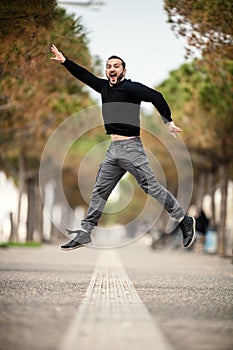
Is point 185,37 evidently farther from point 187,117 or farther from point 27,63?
point 187,117

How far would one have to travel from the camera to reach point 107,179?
9.79 metres

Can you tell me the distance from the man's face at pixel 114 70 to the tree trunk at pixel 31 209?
41.0 metres

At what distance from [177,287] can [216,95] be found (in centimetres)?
1851

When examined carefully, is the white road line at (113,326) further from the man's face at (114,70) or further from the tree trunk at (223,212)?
the tree trunk at (223,212)

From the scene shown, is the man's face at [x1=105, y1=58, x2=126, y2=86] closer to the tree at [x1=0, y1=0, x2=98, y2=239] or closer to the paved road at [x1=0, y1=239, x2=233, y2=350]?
the paved road at [x1=0, y1=239, x2=233, y2=350]

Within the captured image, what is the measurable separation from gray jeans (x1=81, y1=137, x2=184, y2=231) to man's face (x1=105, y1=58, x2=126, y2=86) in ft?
2.41

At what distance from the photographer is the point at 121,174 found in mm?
9914

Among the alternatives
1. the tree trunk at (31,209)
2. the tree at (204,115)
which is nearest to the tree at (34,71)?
the tree at (204,115)

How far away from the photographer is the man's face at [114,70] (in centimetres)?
940

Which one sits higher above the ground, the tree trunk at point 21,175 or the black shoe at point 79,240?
the tree trunk at point 21,175

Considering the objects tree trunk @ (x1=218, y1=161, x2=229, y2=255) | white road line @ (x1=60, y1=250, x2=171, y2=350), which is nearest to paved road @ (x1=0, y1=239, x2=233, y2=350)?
white road line @ (x1=60, y1=250, x2=171, y2=350)

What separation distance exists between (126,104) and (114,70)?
1.42ft

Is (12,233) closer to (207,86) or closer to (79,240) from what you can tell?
(207,86)

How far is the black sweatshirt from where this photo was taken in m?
9.48
